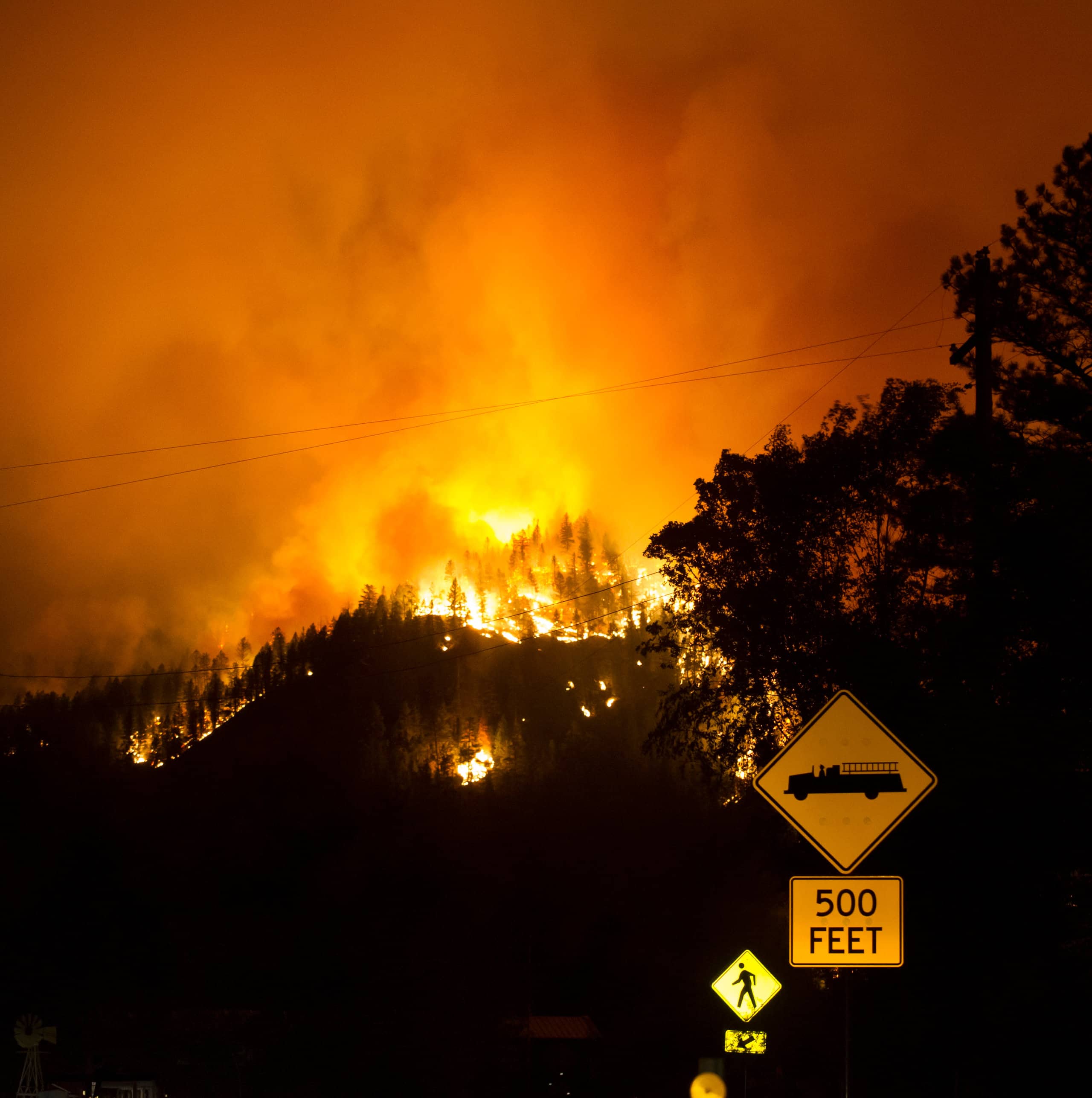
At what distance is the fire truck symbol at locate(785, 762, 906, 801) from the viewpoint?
6812mm

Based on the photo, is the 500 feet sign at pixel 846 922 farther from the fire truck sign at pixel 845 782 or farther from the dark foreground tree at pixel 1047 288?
the dark foreground tree at pixel 1047 288

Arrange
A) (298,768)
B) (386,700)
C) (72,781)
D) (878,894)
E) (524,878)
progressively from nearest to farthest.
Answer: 1. (878,894)
2. (72,781)
3. (524,878)
4. (298,768)
5. (386,700)

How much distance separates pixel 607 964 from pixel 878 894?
68.3m

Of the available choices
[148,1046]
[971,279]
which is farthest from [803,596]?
[148,1046]

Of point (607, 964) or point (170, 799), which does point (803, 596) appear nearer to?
point (607, 964)

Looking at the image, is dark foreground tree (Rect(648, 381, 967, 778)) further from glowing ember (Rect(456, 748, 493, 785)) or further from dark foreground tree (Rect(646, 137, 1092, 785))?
glowing ember (Rect(456, 748, 493, 785))

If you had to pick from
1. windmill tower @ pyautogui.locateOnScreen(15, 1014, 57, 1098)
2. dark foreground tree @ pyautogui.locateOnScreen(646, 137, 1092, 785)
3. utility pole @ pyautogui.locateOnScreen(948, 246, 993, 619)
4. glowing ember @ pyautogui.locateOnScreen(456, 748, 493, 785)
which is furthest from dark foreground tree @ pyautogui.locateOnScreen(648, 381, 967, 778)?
glowing ember @ pyautogui.locateOnScreen(456, 748, 493, 785)

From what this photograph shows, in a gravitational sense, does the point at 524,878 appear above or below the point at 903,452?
below

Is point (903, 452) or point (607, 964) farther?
point (607, 964)

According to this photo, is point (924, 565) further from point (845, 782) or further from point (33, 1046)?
point (33, 1046)

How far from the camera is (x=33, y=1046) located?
877 inches

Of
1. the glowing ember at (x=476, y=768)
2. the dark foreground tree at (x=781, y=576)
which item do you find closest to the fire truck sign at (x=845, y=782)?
the dark foreground tree at (x=781, y=576)

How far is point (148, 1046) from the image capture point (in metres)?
36.1

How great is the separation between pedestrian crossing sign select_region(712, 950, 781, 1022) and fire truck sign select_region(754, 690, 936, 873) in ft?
20.1
